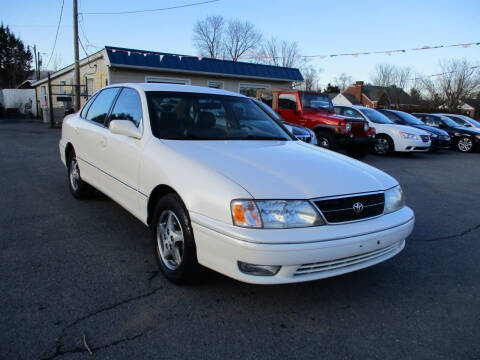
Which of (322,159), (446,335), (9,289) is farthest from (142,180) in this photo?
(446,335)

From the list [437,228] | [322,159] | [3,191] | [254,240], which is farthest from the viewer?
[3,191]

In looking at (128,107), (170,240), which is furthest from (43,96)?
(170,240)

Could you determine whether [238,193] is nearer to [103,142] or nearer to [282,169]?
[282,169]

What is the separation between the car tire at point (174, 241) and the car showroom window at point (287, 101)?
8.74 m

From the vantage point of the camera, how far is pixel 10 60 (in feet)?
187

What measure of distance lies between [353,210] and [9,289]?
255 centimetres

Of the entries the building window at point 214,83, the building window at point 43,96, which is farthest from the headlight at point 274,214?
the building window at point 43,96

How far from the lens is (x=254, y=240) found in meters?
2.34

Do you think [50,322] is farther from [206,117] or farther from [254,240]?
[206,117]

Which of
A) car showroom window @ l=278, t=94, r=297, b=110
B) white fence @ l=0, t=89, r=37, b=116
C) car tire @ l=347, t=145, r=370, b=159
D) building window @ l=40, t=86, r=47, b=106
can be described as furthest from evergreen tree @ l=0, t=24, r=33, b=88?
car tire @ l=347, t=145, r=370, b=159

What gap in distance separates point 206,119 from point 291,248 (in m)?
1.80

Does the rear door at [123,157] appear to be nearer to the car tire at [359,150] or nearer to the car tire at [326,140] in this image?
the car tire at [326,140]

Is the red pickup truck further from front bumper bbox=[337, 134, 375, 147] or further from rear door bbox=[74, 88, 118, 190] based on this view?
rear door bbox=[74, 88, 118, 190]

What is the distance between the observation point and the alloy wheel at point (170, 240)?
2.93 metres
